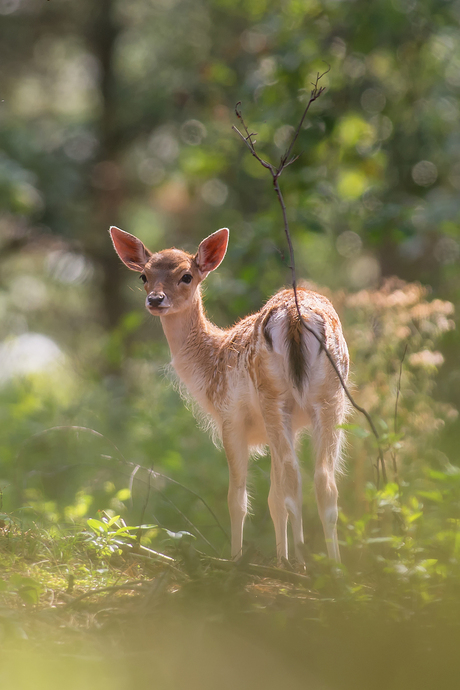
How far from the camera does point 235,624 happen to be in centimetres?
284

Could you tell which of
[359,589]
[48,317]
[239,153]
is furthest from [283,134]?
[48,317]

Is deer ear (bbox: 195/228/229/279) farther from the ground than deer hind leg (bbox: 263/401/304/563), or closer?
farther from the ground

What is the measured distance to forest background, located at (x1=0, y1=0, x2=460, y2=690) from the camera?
288cm

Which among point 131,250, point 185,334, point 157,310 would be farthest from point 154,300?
point 131,250

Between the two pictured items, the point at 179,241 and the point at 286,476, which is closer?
the point at 286,476

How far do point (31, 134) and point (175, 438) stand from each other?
720cm

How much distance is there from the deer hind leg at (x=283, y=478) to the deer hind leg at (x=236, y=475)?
25cm

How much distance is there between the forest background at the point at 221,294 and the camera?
288cm

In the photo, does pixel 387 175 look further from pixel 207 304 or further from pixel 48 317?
pixel 48 317

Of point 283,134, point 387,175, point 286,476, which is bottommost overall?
point 286,476

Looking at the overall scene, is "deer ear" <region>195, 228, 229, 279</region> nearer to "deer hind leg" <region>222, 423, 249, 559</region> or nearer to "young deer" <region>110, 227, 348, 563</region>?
"young deer" <region>110, 227, 348, 563</region>

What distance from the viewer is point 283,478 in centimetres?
401

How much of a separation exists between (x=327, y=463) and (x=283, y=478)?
0.96 ft

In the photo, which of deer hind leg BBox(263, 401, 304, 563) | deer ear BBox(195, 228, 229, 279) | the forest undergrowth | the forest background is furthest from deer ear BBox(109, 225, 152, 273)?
the forest undergrowth
